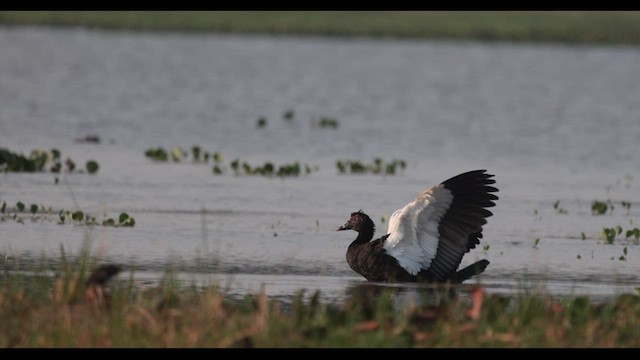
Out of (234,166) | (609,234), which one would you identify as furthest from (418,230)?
(234,166)

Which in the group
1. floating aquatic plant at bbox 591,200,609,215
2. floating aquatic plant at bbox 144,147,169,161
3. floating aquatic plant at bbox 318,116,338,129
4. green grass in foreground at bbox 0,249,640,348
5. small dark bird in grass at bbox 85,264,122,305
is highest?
floating aquatic plant at bbox 318,116,338,129

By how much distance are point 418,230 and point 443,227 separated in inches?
8.7

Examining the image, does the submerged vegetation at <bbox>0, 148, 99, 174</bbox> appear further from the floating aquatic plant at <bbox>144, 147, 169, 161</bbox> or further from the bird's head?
the bird's head

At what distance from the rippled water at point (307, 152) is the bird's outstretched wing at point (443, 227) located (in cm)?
52

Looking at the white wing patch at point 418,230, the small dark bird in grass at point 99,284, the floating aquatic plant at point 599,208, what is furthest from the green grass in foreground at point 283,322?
the floating aquatic plant at point 599,208

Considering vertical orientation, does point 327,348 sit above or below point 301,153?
below

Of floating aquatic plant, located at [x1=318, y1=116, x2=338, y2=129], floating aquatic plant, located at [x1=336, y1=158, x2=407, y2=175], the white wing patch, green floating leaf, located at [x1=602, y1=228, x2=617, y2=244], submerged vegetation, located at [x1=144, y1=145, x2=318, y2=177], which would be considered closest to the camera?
the white wing patch

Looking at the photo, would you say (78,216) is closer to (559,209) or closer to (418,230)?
(418,230)

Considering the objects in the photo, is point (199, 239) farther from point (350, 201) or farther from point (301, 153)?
point (301, 153)

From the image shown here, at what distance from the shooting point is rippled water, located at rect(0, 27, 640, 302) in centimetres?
1484

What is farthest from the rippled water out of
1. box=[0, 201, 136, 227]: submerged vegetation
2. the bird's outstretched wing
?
the bird's outstretched wing
